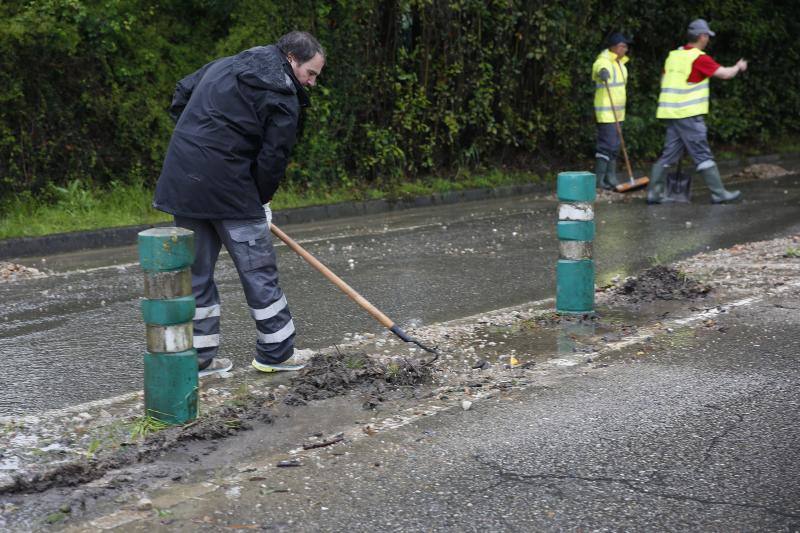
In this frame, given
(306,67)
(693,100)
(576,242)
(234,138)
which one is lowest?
(576,242)

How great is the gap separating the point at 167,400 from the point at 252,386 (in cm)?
89

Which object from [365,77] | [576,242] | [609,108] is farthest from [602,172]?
[576,242]

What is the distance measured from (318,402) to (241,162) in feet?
4.32

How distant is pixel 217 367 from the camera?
588cm

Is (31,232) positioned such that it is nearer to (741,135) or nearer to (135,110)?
(135,110)

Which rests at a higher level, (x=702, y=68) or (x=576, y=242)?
(x=702, y=68)

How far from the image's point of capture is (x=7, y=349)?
667 cm

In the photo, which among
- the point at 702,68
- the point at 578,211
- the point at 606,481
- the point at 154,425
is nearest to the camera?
the point at 606,481

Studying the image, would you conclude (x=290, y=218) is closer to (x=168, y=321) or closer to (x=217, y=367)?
(x=217, y=367)

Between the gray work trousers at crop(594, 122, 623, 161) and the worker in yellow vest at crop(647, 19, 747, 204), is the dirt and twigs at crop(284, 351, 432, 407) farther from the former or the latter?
the gray work trousers at crop(594, 122, 623, 161)

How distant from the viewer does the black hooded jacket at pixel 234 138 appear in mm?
5438

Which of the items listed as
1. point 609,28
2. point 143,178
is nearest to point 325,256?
point 143,178

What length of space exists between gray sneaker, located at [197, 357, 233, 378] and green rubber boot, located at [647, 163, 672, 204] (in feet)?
28.3

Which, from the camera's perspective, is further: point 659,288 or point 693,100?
point 693,100
